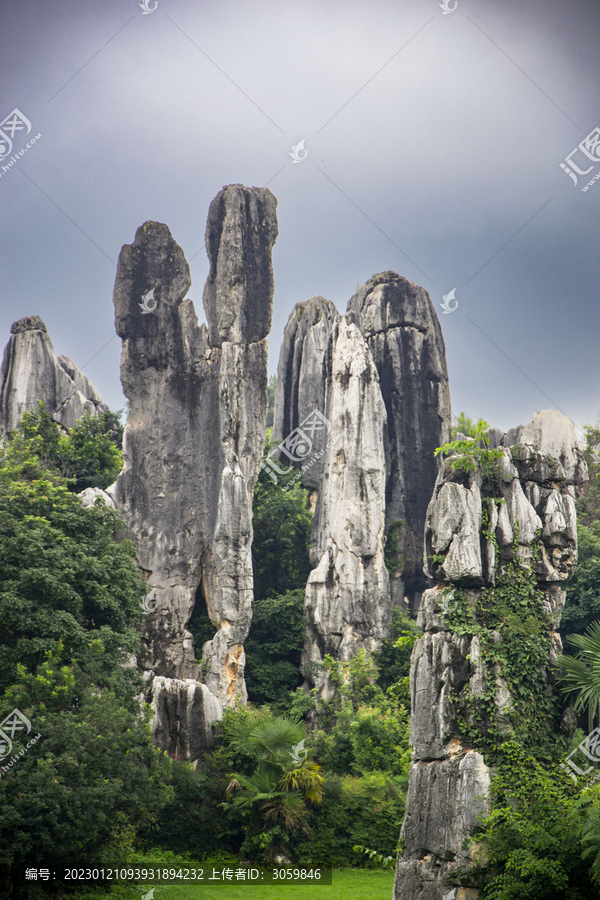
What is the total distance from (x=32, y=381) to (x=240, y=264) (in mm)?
10212

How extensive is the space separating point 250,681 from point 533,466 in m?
13.0

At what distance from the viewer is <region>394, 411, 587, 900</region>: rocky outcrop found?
11648 millimetres

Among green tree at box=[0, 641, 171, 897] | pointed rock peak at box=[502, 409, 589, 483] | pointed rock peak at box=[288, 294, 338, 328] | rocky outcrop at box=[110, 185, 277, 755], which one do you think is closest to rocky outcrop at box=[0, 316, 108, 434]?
rocky outcrop at box=[110, 185, 277, 755]

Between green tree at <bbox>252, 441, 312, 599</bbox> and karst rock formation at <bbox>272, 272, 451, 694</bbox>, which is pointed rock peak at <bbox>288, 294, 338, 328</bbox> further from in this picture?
green tree at <bbox>252, 441, 312, 599</bbox>

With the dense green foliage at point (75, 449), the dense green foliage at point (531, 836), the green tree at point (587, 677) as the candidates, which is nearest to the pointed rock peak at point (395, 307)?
the dense green foliage at point (75, 449)

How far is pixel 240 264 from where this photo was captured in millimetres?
26203

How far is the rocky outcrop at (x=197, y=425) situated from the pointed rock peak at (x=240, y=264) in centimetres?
4

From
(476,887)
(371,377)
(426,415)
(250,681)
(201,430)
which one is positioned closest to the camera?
(476,887)

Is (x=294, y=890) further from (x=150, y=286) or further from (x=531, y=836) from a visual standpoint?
(x=150, y=286)

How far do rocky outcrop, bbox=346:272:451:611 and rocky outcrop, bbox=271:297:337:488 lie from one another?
95.7 inches

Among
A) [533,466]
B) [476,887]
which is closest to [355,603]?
[533,466]

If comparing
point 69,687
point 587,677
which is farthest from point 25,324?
point 587,677

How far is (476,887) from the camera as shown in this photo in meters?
11.1

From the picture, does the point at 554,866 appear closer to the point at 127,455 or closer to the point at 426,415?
the point at 127,455
